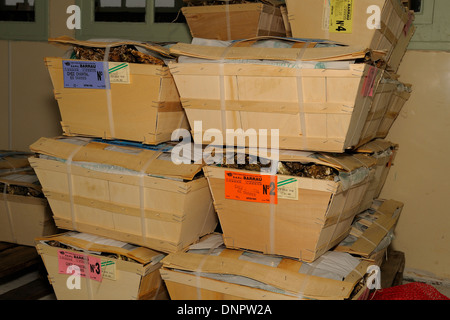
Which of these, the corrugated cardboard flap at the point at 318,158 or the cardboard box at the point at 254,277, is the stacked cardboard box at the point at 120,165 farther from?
the corrugated cardboard flap at the point at 318,158

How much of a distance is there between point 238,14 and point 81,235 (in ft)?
4.70

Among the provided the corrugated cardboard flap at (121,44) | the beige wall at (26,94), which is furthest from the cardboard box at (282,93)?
the beige wall at (26,94)

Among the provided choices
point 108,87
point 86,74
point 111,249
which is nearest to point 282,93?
point 108,87

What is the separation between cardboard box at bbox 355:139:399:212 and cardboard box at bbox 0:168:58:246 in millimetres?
1882

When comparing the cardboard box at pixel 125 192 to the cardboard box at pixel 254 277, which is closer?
the cardboard box at pixel 254 277

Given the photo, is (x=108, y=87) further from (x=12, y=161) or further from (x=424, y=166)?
(x=424, y=166)

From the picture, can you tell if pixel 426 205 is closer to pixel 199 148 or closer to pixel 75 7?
pixel 199 148

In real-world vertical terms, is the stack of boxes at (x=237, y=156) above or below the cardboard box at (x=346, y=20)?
below

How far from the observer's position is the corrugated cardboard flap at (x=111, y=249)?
229 centimetres

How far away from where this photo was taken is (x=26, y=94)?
3.89 metres

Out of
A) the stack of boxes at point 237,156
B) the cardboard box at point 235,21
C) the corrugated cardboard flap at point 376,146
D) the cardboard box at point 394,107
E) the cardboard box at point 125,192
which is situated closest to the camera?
the stack of boxes at point 237,156

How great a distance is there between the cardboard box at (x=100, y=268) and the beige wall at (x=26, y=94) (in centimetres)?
154

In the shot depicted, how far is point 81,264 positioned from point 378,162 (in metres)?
1.68

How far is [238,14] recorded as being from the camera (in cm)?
262
